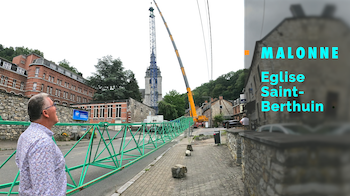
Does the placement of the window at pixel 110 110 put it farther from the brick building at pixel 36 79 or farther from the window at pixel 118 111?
the brick building at pixel 36 79

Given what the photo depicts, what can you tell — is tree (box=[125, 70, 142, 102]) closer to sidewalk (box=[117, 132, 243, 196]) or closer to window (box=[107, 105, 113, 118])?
window (box=[107, 105, 113, 118])

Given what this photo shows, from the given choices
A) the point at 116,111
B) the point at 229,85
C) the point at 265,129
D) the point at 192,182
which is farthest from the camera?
the point at 116,111

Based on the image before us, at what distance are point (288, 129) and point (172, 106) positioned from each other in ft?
137

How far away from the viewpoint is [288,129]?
1.70 m

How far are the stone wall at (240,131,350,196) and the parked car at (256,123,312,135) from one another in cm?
4

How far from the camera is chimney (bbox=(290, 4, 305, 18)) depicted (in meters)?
1.39

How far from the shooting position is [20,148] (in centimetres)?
150

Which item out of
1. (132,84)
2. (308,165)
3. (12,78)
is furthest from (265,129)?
(132,84)

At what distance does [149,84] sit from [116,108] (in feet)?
127

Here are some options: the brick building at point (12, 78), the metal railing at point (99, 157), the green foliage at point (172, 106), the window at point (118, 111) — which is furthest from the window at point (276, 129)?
the green foliage at point (172, 106)

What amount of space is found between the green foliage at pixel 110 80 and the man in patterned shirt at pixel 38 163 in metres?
37.3

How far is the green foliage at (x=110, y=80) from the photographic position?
124 feet

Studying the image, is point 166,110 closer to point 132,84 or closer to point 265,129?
point 132,84

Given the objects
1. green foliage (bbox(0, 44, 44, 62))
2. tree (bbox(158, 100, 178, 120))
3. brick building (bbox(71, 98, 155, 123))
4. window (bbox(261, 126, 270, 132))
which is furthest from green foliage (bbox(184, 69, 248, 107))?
green foliage (bbox(0, 44, 44, 62))
